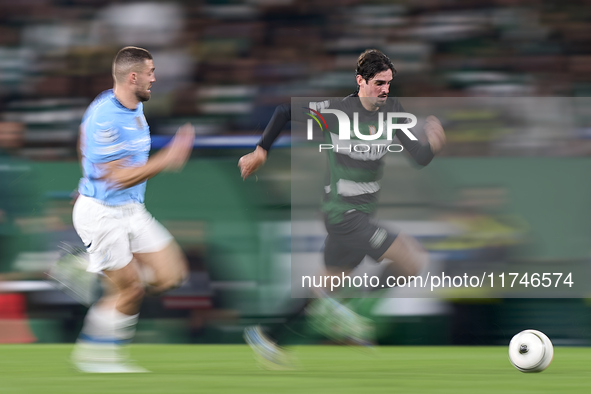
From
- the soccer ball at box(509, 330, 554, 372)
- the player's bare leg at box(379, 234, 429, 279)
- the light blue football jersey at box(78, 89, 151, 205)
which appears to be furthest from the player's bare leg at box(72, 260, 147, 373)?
the soccer ball at box(509, 330, 554, 372)

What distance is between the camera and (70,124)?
6688 mm

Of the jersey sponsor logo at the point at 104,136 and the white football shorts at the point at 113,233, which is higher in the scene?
the jersey sponsor logo at the point at 104,136

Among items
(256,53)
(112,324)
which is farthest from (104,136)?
(256,53)

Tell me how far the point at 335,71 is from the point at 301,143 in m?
0.81

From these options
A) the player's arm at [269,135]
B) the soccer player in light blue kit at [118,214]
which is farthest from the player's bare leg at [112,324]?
the player's arm at [269,135]

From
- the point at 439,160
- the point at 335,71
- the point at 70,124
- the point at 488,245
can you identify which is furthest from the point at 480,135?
the point at 70,124

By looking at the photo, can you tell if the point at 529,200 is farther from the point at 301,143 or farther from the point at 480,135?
the point at 301,143

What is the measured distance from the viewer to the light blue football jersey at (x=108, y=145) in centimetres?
466

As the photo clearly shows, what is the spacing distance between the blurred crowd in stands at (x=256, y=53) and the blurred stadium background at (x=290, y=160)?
1 centimetres

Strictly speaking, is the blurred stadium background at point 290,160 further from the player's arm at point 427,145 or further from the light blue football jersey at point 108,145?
the light blue football jersey at point 108,145

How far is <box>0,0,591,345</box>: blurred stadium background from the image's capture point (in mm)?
6152

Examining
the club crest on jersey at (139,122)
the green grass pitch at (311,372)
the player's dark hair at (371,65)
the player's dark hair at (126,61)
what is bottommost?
the green grass pitch at (311,372)

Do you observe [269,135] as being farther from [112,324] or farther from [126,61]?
[112,324]

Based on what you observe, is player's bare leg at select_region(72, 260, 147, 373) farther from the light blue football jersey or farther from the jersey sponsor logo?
the jersey sponsor logo
